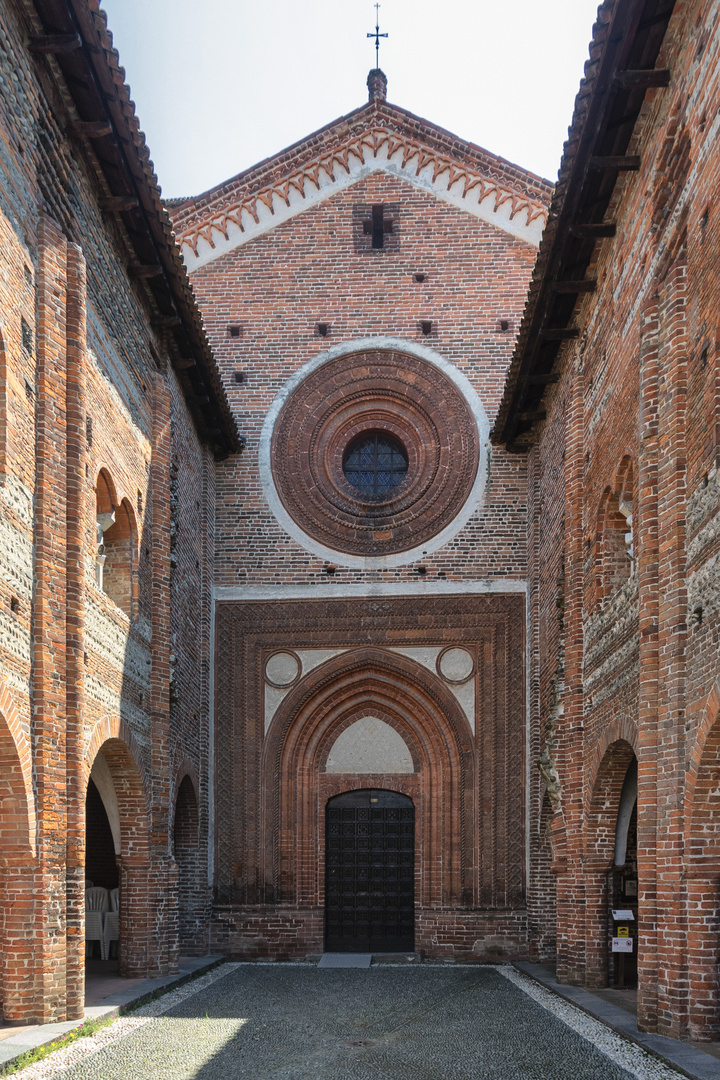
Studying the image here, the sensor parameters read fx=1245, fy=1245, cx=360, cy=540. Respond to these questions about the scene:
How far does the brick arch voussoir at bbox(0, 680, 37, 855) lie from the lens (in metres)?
9.46

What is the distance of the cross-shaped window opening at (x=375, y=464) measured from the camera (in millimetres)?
19250

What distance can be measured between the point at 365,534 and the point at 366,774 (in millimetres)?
3544

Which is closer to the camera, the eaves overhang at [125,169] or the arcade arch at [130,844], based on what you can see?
the eaves overhang at [125,169]

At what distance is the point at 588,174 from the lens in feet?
37.6

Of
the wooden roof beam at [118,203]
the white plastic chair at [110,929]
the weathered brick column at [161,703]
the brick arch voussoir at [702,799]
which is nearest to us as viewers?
the brick arch voussoir at [702,799]

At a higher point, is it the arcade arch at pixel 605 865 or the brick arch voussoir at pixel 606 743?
the brick arch voussoir at pixel 606 743

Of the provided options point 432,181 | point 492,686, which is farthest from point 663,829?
point 432,181

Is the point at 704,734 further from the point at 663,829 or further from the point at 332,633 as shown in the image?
the point at 332,633

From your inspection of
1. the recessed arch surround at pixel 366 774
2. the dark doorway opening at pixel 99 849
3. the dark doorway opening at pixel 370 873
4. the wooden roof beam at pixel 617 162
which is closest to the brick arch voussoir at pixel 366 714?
the recessed arch surround at pixel 366 774

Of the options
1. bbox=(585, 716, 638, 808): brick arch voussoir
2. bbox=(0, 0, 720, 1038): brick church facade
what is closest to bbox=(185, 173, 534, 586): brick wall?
bbox=(0, 0, 720, 1038): brick church facade

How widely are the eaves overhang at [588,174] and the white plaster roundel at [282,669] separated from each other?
497 cm

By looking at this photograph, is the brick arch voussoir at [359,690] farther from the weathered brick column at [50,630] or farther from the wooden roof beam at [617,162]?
the wooden roof beam at [617,162]

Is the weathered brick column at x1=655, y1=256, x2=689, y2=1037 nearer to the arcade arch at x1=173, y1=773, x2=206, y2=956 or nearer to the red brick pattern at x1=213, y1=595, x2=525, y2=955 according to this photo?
the red brick pattern at x1=213, y1=595, x2=525, y2=955

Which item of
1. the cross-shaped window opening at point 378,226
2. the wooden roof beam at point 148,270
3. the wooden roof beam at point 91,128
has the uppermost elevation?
the cross-shaped window opening at point 378,226
